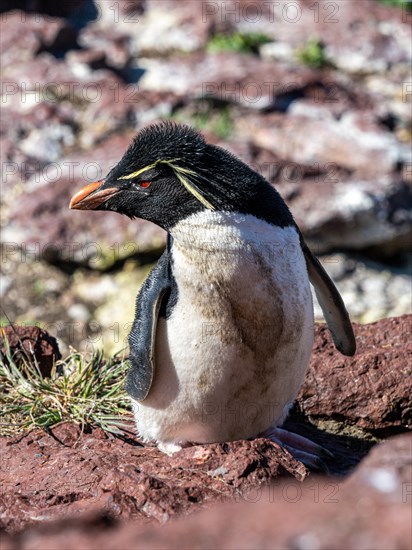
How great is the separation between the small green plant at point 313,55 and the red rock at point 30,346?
18.2ft

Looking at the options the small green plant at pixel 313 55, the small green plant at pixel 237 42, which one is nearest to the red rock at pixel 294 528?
the small green plant at pixel 237 42

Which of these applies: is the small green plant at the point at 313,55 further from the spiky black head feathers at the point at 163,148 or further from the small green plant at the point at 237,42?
the spiky black head feathers at the point at 163,148

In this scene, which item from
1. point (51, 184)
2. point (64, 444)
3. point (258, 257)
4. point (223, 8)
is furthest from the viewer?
point (223, 8)

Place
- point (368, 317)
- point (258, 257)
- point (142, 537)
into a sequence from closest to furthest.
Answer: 1. point (142, 537)
2. point (258, 257)
3. point (368, 317)

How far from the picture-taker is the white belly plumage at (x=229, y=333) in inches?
126

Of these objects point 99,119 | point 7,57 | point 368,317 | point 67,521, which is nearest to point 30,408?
point 67,521

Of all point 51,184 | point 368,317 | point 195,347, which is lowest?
point 368,317

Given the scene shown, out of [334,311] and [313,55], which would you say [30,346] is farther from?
[313,55]

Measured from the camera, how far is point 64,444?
12.0 feet

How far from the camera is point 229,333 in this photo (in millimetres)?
3305

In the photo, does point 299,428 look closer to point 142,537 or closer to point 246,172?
point 246,172

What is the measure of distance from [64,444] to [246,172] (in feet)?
4.15

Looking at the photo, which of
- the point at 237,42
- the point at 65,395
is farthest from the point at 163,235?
the point at 65,395

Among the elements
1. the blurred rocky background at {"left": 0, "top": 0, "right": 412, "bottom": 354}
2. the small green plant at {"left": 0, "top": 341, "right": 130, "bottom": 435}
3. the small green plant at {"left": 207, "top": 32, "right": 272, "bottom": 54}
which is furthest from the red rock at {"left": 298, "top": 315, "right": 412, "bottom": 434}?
the small green plant at {"left": 207, "top": 32, "right": 272, "bottom": 54}
